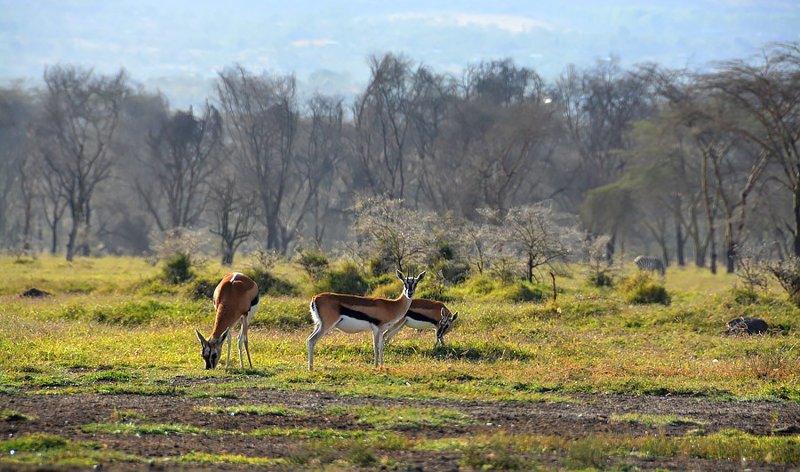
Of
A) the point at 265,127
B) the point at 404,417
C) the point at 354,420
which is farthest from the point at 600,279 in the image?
the point at 265,127

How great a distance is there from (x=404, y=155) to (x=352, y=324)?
4922 centimetres

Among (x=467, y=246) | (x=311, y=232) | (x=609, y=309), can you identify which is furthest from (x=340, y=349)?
(x=311, y=232)

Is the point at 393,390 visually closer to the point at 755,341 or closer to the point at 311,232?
the point at 755,341

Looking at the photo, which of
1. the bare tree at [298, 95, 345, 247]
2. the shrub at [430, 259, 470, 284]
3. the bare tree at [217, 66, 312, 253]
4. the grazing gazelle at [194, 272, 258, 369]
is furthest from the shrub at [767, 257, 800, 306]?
the bare tree at [298, 95, 345, 247]

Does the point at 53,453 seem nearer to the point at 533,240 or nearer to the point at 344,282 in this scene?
the point at 344,282

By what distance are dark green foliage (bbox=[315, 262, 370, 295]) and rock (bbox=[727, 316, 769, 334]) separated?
9708mm

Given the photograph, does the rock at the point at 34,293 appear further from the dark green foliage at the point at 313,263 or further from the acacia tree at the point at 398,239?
the acacia tree at the point at 398,239

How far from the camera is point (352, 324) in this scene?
14742mm

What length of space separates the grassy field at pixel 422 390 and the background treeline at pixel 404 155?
25.2 m

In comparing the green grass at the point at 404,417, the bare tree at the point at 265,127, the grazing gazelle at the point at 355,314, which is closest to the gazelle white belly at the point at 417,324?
the grazing gazelle at the point at 355,314

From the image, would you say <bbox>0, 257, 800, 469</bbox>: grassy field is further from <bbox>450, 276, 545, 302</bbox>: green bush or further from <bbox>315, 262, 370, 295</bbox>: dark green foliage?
<bbox>315, 262, 370, 295</bbox>: dark green foliage

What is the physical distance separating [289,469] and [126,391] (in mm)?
4553

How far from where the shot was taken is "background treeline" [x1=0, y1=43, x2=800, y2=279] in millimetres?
51281

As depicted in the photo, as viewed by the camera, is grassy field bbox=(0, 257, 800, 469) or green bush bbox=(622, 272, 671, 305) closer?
grassy field bbox=(0, 257, 800, 469)
